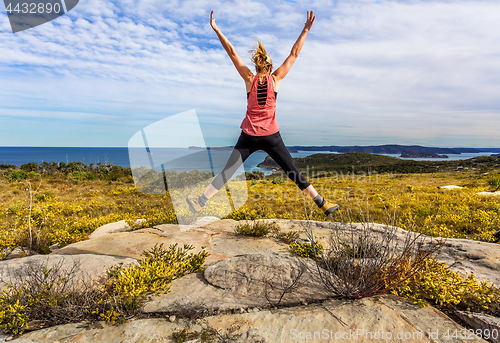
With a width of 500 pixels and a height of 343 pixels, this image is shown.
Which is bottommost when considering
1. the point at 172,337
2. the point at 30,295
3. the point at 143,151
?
the point at 172,337

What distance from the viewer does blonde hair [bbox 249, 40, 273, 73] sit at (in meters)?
3.79

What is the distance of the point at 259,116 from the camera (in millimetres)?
3887

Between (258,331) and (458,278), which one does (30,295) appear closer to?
(258,331)

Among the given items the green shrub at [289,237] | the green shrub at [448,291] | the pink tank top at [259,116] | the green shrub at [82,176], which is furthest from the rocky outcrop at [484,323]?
the green shrub at [82,176]

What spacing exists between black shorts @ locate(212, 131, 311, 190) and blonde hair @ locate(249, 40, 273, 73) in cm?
100

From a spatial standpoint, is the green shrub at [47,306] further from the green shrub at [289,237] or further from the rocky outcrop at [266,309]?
the green shrub at [289,237]

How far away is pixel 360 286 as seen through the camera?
270 centimetres

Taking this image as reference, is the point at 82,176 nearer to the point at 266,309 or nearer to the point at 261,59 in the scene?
the point at 261,59

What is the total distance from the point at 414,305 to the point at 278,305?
4.56 feet

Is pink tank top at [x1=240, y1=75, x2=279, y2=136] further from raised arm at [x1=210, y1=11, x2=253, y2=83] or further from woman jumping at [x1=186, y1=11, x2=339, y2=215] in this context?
raised arm at [x1=210, y1=11, x2=253, y2=83]

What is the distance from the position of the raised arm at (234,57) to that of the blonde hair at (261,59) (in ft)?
0.59

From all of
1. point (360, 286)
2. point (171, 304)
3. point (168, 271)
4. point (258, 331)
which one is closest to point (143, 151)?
point (168, 271)

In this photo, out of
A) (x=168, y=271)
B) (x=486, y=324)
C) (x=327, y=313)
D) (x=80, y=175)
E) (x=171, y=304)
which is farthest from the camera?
(x=80, y=175)

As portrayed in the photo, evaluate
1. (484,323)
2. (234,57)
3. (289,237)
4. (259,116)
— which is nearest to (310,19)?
(234,57)
